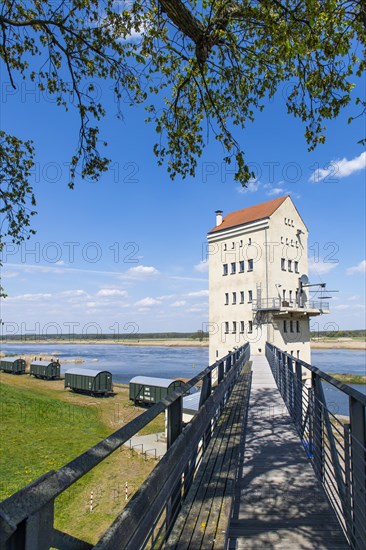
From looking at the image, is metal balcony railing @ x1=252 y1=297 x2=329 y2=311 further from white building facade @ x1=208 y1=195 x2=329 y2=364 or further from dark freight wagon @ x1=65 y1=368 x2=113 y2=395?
dark freight wagon @ x1=65 y1=368 x2=113 y2=395

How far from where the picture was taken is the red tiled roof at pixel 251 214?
1281 inches

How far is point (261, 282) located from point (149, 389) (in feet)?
39.2

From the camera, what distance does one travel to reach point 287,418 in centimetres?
816

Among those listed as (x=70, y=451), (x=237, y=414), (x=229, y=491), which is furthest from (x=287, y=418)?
(x=70, y=451)

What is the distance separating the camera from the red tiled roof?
107ft

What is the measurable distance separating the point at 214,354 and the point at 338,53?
29494mm

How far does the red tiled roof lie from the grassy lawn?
1783 cm

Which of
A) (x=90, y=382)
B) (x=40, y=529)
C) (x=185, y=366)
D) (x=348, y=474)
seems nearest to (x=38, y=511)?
(x=40, y=529)

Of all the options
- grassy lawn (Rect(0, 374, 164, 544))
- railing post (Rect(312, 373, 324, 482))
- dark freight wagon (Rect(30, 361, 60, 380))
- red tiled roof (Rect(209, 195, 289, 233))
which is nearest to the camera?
railing post (Rect(312, 373, 324, 482))

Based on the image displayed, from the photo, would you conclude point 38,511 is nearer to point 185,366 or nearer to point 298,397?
point 298,397

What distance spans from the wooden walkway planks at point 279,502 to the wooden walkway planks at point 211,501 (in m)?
0.53

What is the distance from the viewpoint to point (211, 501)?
3.13 meters

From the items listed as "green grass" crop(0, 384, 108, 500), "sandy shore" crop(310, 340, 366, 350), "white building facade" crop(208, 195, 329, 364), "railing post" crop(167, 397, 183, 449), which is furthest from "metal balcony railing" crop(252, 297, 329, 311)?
"sandy shore" crop(310, 340, 366, 350)

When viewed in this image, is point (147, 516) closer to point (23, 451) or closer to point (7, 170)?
point (7, 170)
